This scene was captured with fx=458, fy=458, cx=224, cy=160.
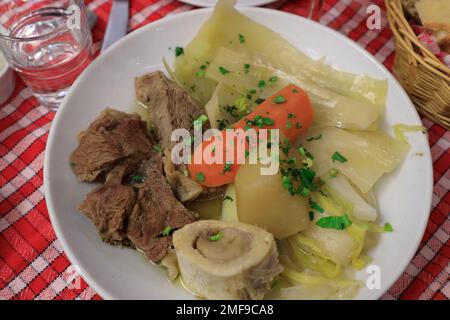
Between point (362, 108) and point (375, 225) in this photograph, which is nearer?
point (375, 225)

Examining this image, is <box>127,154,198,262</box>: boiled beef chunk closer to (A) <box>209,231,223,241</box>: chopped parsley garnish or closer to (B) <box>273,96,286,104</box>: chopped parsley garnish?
(A) <box>209,231,223,241</box>: chopped parsley garnish

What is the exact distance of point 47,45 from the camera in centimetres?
237

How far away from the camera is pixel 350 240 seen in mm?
1725

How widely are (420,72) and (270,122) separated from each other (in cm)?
76

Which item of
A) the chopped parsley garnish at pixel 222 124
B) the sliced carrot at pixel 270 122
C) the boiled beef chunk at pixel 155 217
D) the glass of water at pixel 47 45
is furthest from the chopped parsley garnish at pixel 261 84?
the glass of water at pixel 47 45

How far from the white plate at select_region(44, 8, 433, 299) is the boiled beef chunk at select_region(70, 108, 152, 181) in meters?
0.07

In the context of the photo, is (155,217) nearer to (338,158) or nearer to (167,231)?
(167,231)

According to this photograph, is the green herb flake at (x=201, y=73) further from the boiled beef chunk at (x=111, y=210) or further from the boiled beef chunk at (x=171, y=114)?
the boiled beef chunk at (x=111, y=210)

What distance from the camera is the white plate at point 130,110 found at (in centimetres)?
169

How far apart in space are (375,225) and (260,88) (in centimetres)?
81

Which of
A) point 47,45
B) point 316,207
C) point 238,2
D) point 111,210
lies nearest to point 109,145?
point 111,210

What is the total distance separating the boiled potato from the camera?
170 cm
